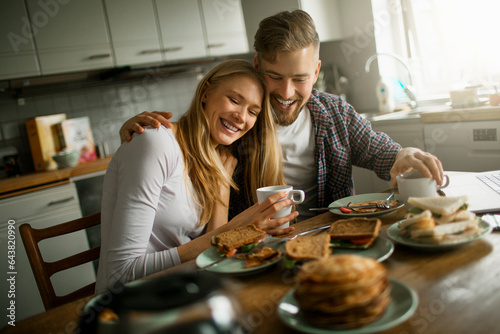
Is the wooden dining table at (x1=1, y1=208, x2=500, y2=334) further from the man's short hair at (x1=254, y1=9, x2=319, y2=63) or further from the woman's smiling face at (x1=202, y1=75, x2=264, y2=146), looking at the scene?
the man's short hair at (x1=254, y1=9, x2=319, y2=63)

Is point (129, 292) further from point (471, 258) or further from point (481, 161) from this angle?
point (481, 161)

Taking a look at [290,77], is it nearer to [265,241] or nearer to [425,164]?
[425,164]

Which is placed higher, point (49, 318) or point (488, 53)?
point (488, 53)

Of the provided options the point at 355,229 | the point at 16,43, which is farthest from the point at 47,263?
the point at 16,43

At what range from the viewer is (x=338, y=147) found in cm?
165

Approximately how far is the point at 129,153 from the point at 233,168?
46 cm

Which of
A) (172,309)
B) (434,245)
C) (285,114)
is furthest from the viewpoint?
(285,114)

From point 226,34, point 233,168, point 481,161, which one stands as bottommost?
point 481,161

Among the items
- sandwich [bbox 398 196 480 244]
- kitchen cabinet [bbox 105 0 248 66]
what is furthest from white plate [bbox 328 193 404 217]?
kitchen cabinet [bbox 105 0 248 66]

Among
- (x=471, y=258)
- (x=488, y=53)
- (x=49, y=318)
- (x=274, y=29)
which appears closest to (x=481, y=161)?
(x=488, y=53)

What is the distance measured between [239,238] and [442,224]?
410mm

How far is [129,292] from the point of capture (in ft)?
1.25

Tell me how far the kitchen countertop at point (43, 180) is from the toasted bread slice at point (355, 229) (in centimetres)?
210

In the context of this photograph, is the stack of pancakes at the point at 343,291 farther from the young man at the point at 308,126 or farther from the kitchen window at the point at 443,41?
the kitchen window at the point at 443,41
